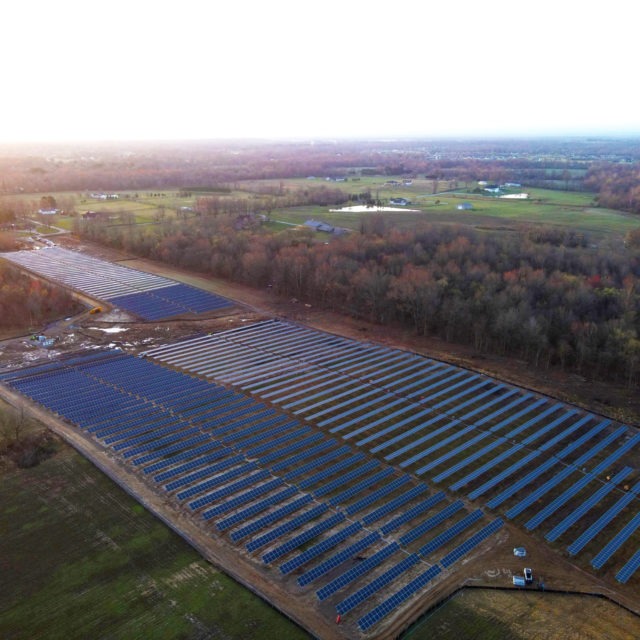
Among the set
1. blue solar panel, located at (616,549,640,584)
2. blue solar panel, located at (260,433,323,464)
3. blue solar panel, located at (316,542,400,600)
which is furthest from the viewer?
blue solar panel, located at (260,433,323,464)

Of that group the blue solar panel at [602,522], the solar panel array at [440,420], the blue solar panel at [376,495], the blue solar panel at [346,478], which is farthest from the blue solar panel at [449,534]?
the blue solar panel at [346,478]

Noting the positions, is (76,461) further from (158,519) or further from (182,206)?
(182,206)

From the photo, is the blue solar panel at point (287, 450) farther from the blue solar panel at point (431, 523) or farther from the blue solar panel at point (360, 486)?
the blue solar panel at point (431, 523)

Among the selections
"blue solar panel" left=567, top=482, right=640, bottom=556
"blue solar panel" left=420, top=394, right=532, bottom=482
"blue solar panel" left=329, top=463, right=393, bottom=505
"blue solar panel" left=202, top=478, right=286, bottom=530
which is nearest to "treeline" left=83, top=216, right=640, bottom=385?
"blue solar panel" left=420, top=394, right=532, bottom=482

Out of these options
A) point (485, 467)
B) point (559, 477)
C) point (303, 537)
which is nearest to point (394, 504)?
point (303, 537)

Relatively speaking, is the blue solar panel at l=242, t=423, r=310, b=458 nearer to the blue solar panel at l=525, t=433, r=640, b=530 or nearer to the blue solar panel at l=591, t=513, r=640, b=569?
the blue solar panel at l=525, t=433, r=640, b=530

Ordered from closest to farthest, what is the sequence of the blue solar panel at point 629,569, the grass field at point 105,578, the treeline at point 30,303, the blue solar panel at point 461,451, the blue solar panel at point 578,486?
the grass field at point 105,578
the blue solar panel at point 629,569
the blue solar panel at point 578,486
the blue solar panel at point 461,451
the treeline at point 30,303

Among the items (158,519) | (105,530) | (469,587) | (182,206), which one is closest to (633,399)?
(469,587)
